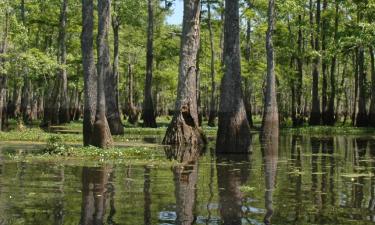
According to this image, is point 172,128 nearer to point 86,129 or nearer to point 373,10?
point 86,129

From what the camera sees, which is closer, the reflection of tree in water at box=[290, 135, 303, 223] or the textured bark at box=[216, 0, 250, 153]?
the reflection of tree in water at box=[290, 135, 303, 223]

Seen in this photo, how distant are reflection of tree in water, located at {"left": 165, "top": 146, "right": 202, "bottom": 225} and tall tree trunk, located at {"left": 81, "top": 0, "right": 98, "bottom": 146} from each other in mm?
2459

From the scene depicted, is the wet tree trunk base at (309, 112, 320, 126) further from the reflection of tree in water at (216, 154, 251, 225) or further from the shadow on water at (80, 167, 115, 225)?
the shadow on water at (80, 167, 115, 225)

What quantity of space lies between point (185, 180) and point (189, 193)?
163 centimetres

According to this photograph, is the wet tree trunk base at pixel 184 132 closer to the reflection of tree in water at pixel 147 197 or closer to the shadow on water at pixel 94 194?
the reflection of tree in water at pixel 147 197

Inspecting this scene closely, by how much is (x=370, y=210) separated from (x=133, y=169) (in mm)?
6009

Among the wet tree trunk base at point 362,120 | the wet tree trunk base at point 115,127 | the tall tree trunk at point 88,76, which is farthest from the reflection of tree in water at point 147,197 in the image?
the wet tree trunk base at point 362,120

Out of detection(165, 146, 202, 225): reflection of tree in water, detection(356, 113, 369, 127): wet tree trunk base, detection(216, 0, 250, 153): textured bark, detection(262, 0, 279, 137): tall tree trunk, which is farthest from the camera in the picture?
detection(356, 113, 369, 127): wet tree trunk base

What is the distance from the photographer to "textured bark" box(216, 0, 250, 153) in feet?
56.7

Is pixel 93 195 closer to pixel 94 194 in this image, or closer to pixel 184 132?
pixel 94 194

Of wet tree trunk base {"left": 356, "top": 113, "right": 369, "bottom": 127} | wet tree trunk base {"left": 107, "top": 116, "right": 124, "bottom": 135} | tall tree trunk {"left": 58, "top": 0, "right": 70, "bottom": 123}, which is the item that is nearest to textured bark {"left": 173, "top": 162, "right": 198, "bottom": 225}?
wet tree trunk base {"left": 107, "top": 116, "right": 124, "bottom": 135}

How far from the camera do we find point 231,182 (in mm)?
10555

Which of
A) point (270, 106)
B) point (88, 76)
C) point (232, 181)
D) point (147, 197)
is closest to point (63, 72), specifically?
point (270, 106)

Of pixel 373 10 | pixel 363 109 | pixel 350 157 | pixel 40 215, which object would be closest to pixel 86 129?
pixel 350 157
